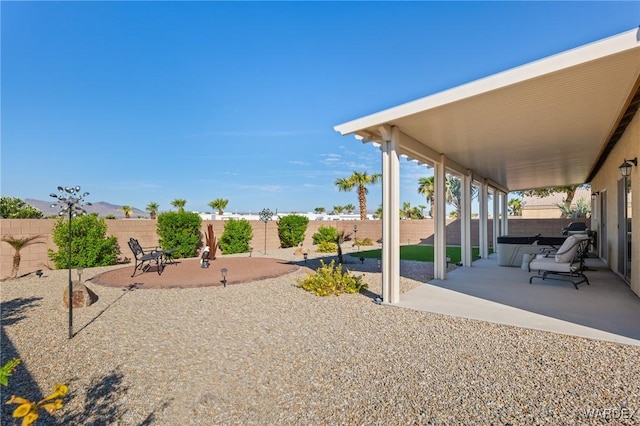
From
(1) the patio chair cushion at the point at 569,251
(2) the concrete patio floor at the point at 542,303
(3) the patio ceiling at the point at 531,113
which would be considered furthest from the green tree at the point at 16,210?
(1) the patio chair cushion at the point at 569,251

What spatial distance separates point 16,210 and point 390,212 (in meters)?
23.5

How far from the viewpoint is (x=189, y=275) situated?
894 cm

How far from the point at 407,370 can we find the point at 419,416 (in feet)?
2.46

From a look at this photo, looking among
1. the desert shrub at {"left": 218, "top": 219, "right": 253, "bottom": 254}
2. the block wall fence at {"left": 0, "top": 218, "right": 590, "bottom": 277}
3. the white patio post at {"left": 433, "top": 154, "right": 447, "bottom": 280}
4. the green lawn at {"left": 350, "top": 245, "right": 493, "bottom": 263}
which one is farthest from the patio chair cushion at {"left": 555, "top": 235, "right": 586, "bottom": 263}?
the desert shrub at {"left": 218, "top": 219, "right": 253, "bottom": 254}

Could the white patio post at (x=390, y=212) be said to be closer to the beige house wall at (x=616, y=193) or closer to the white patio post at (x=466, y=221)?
the beige house wall at (x=616, y=193)

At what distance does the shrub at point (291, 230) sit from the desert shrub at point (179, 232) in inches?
206

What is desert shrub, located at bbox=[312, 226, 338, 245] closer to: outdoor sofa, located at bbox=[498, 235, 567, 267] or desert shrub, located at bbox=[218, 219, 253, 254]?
desert shrub, located at bbox=[218, 219, 253, 254]

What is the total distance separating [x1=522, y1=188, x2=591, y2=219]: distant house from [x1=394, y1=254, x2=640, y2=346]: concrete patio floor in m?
26.1

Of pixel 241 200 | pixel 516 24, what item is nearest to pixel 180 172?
pixel 241 200

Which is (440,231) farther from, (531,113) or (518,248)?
(518,248)

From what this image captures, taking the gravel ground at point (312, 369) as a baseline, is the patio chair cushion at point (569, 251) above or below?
above

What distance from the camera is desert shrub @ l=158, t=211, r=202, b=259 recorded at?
12703 mm

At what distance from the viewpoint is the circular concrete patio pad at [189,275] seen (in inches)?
304

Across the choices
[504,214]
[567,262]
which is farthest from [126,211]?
[567,262]
